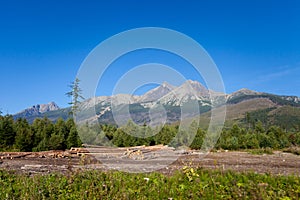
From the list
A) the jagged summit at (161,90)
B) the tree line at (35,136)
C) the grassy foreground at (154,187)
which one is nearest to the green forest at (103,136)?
the tree line at (35,136)

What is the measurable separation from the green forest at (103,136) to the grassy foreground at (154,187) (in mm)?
16536

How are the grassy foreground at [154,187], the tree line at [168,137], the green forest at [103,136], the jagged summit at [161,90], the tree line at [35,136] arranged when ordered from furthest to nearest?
1. the tree line at [168,137]
2. the green forest at [103,136]
3. the tree line at [35,136]
4. the jagged summit at [161,90]
5. the grassy foreground at [154,187]

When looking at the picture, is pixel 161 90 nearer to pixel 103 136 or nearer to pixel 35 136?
pixel 103 136

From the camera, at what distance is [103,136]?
26094 mm

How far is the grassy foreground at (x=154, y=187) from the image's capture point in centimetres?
544

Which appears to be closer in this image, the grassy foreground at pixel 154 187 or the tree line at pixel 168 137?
the grassy foreground at pixel 154 187

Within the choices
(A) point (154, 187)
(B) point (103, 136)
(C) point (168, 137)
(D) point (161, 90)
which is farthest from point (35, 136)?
(A) point (154, 187)

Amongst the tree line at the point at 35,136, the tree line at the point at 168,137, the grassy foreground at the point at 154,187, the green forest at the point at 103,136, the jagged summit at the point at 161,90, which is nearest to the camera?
the grassy foreground at the point at 154,187

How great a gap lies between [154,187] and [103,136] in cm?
A: 2054

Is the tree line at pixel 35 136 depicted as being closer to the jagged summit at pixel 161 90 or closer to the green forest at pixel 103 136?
the green forest at pixel 103 136

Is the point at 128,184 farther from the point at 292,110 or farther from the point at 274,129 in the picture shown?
the point at 292,110

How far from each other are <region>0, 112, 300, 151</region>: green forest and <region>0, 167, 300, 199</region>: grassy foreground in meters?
16.5

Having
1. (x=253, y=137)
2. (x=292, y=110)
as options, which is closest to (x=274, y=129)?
(x=253, y=137)

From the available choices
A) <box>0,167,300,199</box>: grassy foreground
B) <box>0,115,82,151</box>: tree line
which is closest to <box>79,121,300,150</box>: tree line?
<box>0,115,82,151</box>: tree line
